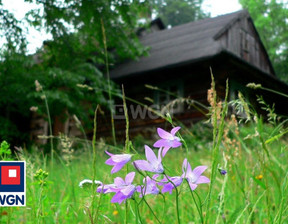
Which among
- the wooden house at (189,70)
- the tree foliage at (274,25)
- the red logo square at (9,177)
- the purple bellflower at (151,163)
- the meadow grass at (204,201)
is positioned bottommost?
the meadow grass at (204,201)

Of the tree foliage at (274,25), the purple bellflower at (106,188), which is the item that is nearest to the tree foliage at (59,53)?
the purple bellflower at (106,188)

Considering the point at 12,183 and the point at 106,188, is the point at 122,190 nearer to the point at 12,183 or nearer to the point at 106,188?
the point at 106,188

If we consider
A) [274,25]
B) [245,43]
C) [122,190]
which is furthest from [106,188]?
[274,25]

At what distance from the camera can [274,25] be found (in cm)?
2864

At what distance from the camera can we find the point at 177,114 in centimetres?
1338

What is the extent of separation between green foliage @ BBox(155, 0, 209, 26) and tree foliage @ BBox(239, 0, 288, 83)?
9.97 m

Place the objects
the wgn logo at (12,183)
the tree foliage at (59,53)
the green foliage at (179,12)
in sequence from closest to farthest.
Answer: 1. the wgn logo at (12,183)
2. the tree foliage at (59,53)
3. the green foliage at (179,12)

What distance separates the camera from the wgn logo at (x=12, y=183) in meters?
1.09

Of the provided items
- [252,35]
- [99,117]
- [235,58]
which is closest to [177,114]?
[235,58]

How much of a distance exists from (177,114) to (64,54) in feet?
14.2

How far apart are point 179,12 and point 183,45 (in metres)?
25.4

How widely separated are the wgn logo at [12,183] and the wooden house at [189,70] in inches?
412

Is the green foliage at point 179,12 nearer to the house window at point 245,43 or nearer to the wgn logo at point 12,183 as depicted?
the house window at point 245,43

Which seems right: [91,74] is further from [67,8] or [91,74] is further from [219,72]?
[219,72]
